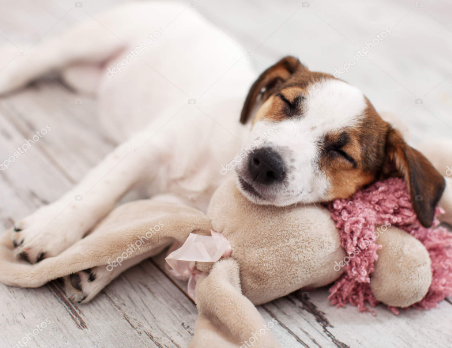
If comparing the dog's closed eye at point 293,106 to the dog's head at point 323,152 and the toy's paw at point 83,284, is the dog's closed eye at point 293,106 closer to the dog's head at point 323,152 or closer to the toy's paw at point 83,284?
the dog's head at point 323,152

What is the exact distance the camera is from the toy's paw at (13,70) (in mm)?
3107

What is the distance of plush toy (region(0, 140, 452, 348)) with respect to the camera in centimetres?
157

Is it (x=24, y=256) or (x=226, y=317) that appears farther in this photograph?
(x=24, y=256)

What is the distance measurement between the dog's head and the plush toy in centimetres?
8

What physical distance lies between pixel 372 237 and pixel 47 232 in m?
1.44

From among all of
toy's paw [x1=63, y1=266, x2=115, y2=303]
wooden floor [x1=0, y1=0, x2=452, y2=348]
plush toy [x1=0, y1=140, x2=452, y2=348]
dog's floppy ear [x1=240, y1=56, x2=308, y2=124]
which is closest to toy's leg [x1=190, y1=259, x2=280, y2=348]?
plush toy [x1=0, y1=140, x2=452, y2=348]

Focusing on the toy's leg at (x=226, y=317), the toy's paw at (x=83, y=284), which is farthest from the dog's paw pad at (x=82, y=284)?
the toy's leg at (x=226, y=317)

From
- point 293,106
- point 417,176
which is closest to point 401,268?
point 417,176

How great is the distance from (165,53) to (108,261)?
1.84 metres

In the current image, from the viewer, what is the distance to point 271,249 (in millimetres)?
1579

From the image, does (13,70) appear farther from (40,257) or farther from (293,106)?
(293,106)

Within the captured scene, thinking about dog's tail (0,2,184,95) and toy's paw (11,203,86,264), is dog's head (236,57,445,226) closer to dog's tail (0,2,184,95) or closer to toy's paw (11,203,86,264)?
toy's paw (11,203,86,264)

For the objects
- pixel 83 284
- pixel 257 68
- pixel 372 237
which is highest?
pixel 372 237

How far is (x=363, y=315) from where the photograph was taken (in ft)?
6.11
